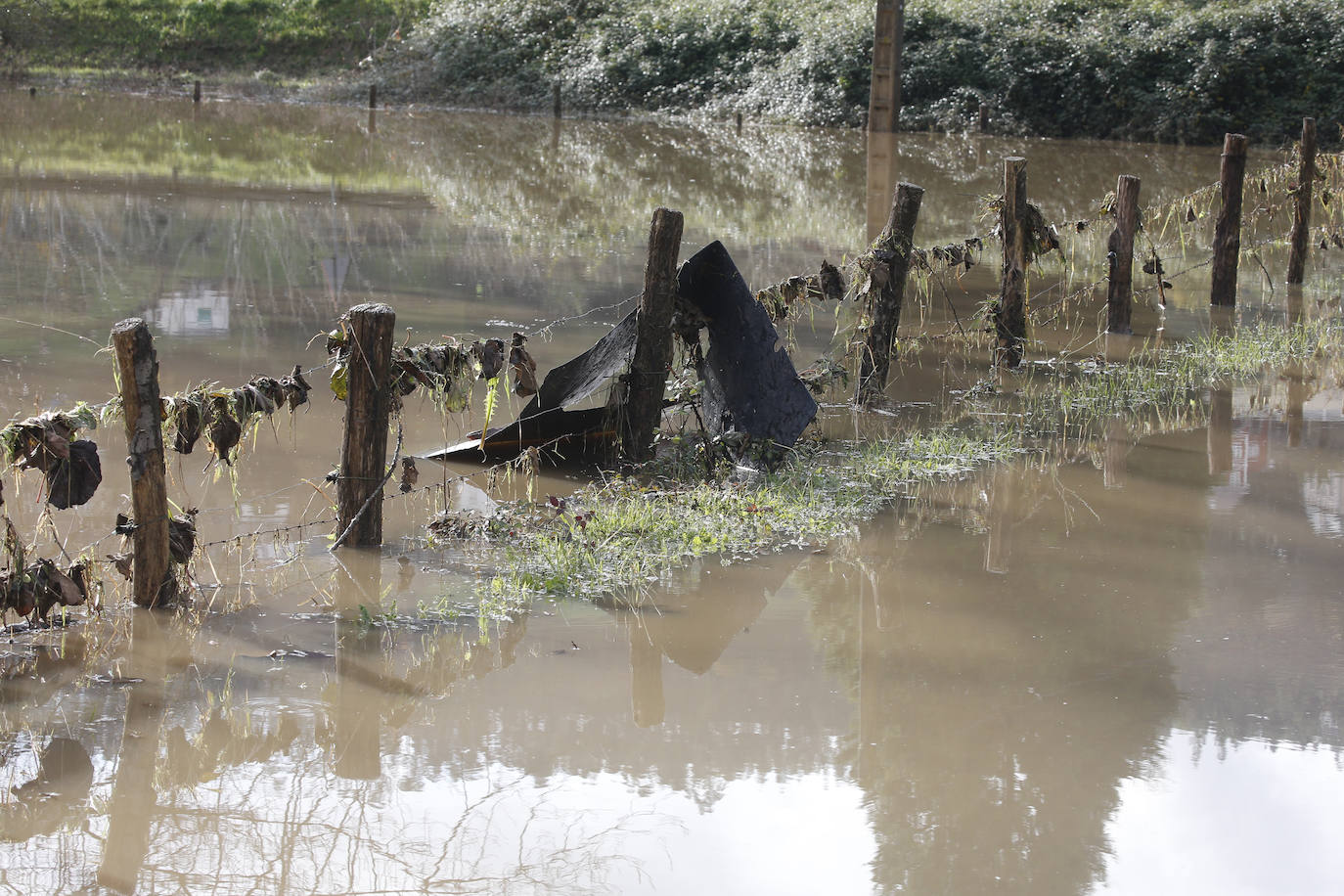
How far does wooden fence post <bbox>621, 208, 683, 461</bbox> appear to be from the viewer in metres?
7.18

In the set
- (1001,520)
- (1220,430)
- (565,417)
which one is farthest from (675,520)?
(1220,430)

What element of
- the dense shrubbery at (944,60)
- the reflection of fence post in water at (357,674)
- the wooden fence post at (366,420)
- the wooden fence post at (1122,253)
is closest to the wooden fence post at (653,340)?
the wooden fence post at (366,420)

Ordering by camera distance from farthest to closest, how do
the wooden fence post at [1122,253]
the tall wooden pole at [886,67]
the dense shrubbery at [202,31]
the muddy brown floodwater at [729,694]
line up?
the dense shrubbery at [202,31]
the tall wooden pole at [886,67]
the wooden fence post at [1122,253]
the muddy brown floodwater at [729,694]

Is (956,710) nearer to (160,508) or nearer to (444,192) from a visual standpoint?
(160,508)

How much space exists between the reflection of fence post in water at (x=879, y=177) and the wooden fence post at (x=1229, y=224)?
11.1 feet

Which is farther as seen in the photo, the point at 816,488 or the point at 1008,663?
the point at 816,488

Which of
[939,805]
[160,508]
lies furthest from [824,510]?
[160,508]

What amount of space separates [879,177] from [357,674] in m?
19.3

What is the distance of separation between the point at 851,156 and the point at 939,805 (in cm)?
2313

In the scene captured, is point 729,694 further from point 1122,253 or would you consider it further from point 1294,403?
point 1122,253

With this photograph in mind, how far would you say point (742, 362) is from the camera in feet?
25.4

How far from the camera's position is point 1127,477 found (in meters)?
7.83

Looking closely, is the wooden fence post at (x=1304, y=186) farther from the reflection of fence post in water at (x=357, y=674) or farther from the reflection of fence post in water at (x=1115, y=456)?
the reflection of fence post in water at (x=357, y=674)

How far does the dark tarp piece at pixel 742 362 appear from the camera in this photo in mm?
7656
